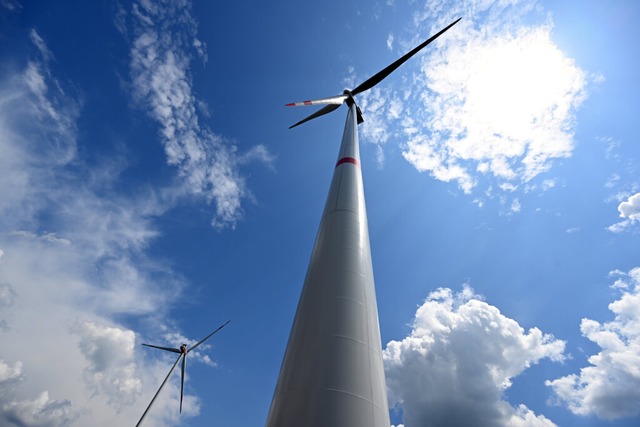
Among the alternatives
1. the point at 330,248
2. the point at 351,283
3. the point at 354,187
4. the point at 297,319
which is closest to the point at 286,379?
the point at 297,319

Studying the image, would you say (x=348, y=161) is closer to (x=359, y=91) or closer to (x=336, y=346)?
(x=336, y=346)

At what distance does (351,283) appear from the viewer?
8133 mm

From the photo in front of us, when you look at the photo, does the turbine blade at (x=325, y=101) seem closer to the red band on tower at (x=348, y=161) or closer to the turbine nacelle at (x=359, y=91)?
the turbine nacelle at (x=359, y=91)

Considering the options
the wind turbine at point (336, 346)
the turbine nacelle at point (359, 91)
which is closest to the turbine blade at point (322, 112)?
the turbine nacelle at point (359, 91)

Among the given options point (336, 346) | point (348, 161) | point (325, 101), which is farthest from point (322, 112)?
point (336, 346)

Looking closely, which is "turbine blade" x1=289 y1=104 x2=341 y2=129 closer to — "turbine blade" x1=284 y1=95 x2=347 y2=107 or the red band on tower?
"turbine blade" x1=284 y1=95 x2=347 y2=107

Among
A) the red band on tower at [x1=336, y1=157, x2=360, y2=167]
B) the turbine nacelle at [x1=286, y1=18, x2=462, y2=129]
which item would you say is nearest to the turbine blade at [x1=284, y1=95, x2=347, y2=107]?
the turbine nacelle at [x1=286, y1=18, x2=462, y2=129]

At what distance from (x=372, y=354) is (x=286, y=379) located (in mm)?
1918

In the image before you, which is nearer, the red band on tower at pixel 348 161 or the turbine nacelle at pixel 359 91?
the red band on tower at pixel 348 161

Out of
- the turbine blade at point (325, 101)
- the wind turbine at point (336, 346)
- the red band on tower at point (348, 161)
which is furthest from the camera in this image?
the turbine blade at point (325, 101)

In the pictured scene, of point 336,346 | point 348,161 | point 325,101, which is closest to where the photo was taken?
point 336,346

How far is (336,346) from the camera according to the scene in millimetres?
6484

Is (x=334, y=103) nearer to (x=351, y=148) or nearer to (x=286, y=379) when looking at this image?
(x=351, y=148)

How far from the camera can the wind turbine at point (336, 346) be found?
560 centimetres
